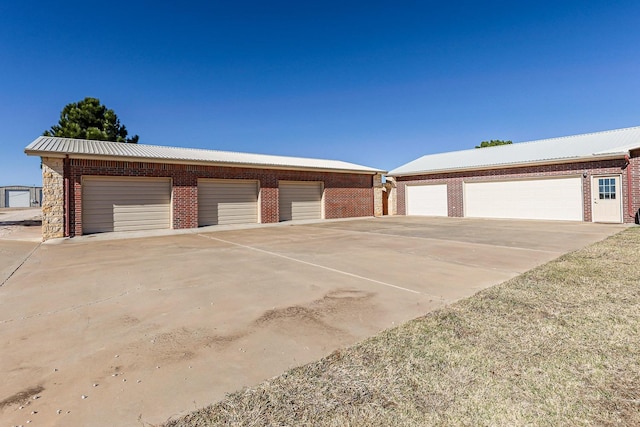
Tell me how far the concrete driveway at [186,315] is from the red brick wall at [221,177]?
5.01 meters

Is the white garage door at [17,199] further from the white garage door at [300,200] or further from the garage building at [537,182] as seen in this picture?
the garage building at [537,182]

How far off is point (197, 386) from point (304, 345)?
3.09ft

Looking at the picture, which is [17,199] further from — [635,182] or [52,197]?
[635,182]

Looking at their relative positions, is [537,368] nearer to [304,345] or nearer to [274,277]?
[304,345]

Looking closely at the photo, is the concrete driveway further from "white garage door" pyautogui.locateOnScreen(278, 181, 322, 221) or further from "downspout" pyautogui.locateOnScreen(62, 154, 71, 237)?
"white garage door" pyautogui.locateOnScreen(278, 181, 322, 221)

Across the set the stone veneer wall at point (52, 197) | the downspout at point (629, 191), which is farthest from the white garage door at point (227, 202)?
the downspout at point (629, 191)

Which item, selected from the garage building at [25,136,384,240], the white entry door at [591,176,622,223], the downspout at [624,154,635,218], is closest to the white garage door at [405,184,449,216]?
the garage building at [25,136,384,240]

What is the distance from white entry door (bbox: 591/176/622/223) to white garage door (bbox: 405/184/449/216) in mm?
7218

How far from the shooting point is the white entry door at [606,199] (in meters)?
14.2

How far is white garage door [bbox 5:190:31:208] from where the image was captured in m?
47.4

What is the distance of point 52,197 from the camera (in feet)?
36.5

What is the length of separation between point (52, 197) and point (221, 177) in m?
6.12

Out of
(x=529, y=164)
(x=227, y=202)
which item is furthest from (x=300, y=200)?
(x=529, y=164)

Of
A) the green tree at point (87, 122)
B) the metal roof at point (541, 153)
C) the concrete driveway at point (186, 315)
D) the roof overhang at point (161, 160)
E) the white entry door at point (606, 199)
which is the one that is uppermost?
the green tree at point (87, 122)
